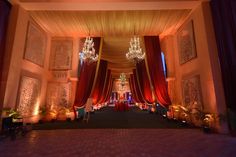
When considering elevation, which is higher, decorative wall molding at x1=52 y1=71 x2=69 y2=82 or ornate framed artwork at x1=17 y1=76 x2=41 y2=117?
decorative wall molding at x1=52 y1=71 x2=69 y2=82

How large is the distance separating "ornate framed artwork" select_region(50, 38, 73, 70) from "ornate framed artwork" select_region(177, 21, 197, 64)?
638 cm

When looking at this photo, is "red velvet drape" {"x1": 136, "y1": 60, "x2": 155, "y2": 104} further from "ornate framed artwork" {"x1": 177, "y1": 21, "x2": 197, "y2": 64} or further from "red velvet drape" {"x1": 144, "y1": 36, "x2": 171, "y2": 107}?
"ornate framed artwork" {"x1": 177, "y1": 21, "x2": 197, "y2": 64}

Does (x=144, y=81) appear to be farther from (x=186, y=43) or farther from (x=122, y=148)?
(x=122, y=148)

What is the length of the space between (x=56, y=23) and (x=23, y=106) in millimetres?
4406

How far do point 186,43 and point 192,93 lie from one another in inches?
97.0

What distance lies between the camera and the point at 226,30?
15.5ft

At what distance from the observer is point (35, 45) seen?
6762mm

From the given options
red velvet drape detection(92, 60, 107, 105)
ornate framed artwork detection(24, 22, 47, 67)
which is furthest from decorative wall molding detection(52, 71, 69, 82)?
red velvet drape detection(92, 60, 107, 105)

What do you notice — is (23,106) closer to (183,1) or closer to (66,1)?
(66,1)

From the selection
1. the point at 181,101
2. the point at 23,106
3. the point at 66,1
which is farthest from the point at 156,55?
the point at 23,106

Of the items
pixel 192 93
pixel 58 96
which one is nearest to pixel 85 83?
pixel 58 96

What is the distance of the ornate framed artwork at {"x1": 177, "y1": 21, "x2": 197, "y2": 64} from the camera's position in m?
6.15

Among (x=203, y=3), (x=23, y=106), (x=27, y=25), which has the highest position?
(x=203, y=3)

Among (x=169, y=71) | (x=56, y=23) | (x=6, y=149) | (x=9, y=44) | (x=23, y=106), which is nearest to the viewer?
(x=6, y=149)
